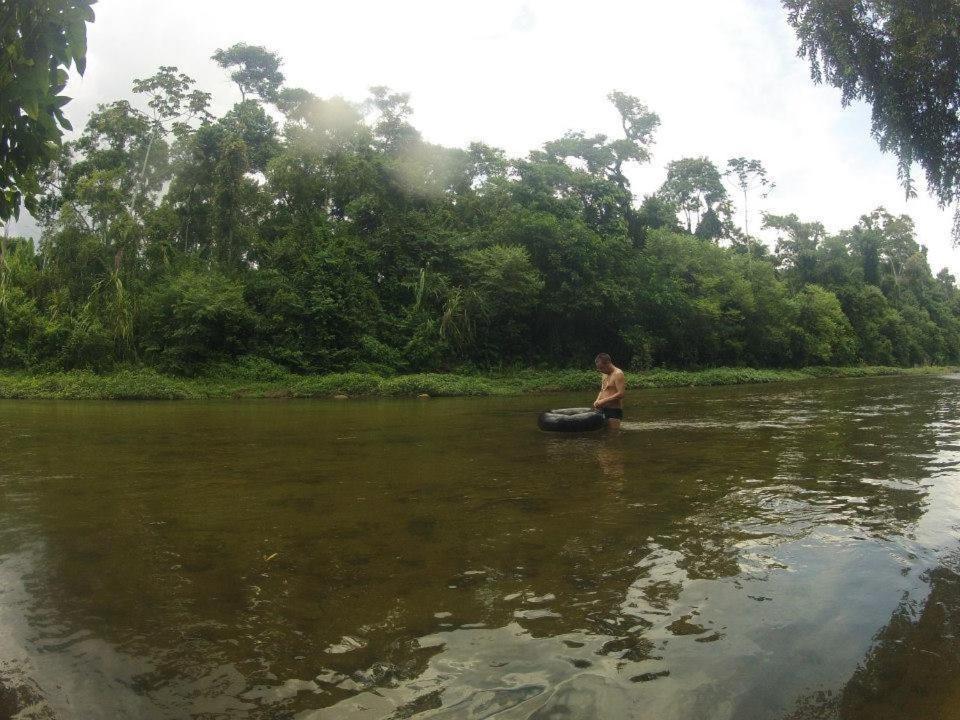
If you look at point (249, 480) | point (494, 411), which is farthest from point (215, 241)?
point (249, 480)

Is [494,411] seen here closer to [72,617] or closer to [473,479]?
[473,479]

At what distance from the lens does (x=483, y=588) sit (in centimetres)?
362

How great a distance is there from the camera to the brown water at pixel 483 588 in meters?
2.56

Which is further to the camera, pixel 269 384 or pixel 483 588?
pixel 269 384

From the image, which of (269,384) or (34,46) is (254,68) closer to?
(269,384)

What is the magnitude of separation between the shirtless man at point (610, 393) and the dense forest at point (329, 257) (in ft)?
55.6

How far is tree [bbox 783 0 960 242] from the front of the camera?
7426 mm

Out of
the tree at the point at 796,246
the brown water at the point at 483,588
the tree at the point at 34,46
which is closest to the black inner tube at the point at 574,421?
the brown water at the point at 483,588

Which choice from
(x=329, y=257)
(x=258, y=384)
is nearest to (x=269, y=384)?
(x=258, y=384)

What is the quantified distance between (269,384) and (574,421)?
57.9ft

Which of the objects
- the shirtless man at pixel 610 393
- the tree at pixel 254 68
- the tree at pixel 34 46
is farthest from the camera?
the tree at pixel 254 68

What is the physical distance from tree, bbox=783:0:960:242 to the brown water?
12.8 feet

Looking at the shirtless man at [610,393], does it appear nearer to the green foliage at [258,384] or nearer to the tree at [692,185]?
the green foliage at [258,384]

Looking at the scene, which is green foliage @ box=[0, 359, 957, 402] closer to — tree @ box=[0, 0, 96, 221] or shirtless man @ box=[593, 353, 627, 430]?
shirtless man @ box=[593, 353, 627, 430]
